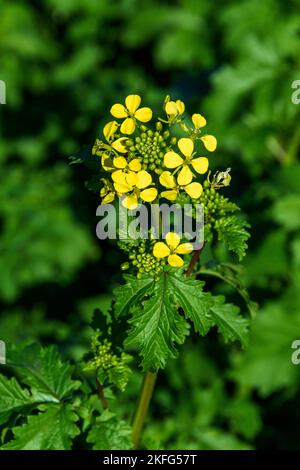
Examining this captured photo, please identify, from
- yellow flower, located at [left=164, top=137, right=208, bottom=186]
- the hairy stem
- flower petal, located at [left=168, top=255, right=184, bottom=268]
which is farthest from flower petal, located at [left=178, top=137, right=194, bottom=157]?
the hairy stem

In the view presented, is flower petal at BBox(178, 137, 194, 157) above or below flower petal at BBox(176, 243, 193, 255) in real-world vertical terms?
above

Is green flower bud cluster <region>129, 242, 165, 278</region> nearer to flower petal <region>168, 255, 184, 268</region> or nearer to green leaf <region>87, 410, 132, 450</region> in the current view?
flower petal <region>168, 255, 184, 268</region>

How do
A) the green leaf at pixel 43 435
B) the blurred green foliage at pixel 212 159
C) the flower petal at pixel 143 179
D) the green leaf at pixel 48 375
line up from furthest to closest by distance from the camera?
the blurred green foliage at pixel 212 159
the green leaf at pixel 48 375
the green leaf at pixel 43 435
the flower petal at pixel 143 179

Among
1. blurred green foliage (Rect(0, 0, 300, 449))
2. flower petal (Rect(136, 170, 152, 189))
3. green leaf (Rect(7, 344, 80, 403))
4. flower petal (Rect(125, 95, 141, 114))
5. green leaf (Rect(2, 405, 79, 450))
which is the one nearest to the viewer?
flower petal (Rect(136, 170, 152, 189))

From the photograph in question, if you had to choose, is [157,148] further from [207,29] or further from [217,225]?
[207,29]

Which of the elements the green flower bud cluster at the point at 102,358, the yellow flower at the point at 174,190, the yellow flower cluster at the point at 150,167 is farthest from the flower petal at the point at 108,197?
the green flower bud cluster at the point at 102,358

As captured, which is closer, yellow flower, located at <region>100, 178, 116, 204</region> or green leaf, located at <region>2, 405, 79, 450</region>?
yellow flower, located at <region>100, 178, 116, 204</region>

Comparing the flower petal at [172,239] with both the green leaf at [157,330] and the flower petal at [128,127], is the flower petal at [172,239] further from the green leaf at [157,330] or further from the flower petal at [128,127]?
the flower petal at [128,127]
